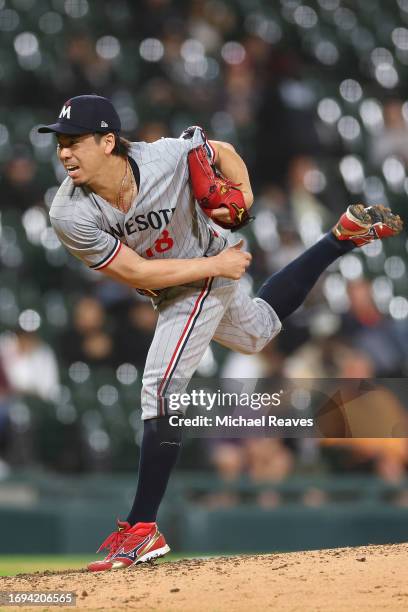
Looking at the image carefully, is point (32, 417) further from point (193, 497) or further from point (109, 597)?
point (109, 597)

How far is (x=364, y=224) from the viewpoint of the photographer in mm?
4453

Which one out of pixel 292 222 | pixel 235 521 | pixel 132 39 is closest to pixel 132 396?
pixel 235 521

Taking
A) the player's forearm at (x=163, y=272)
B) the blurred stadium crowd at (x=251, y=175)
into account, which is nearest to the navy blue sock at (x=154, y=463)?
the player's forearm at (x=163, y=272)

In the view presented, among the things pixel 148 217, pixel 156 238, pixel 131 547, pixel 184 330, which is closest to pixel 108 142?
pixel 148 217

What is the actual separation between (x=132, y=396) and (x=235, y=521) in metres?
1.11

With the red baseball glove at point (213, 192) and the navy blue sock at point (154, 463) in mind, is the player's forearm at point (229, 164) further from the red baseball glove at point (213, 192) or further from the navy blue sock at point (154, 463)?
the navy blue sock at point (154, 463)

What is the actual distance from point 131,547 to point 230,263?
1076mm

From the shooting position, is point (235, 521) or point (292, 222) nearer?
point (235, 521)

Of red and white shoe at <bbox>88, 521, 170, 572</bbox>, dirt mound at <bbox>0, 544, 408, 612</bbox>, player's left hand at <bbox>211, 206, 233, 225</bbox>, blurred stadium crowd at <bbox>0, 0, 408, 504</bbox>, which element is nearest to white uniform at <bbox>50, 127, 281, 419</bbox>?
player's left hand at <bbox>211, 206, 233, 225</bbox>

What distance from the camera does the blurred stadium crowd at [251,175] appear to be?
23.0ft

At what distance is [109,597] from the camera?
10.9 feet

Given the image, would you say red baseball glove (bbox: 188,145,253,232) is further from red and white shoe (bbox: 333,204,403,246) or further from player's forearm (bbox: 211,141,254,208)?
red and white shoe (bbox: 333,204,403,246)

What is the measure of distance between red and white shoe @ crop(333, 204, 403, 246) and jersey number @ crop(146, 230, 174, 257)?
0.90 m

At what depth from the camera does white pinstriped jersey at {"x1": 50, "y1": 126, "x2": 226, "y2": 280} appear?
3631 mm
